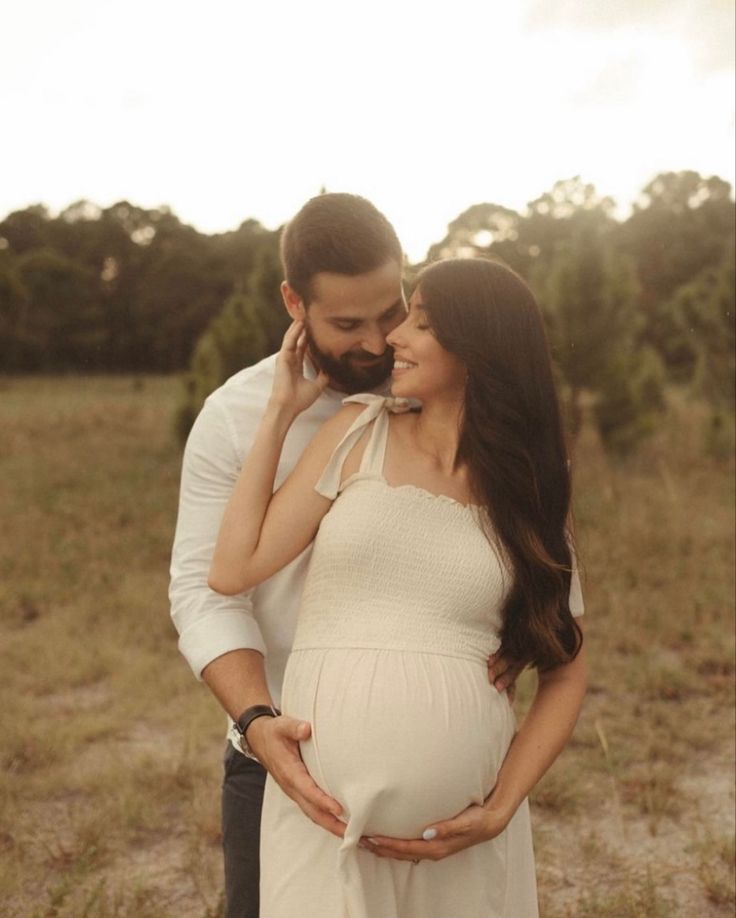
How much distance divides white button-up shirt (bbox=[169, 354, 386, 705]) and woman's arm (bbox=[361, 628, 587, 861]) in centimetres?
54

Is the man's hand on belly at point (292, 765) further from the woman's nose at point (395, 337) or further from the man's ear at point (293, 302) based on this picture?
the man's ear at point (293, 302)

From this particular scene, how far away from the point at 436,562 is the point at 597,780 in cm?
314

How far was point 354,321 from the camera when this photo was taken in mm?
2172

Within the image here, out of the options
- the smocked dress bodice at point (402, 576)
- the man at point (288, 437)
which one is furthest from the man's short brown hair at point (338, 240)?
the smocked dress bodice at point (402, 576)

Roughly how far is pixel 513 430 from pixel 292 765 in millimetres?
747

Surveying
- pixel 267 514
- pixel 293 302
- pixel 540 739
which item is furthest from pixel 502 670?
pixel 293 302

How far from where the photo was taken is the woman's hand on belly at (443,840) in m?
1.75

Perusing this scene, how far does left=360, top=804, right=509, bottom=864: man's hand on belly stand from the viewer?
1752mm

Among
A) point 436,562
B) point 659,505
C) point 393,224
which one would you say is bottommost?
point 659,505

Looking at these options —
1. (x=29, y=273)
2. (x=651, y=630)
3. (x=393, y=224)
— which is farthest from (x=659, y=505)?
(x=29, y=273)

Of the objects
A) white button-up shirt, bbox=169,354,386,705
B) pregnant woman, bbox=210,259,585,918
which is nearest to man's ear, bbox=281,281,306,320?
white button-up shirt, bbox=169,354,386,705

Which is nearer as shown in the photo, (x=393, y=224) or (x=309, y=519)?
(x=309, y=519)

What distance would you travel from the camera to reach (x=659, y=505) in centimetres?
1001

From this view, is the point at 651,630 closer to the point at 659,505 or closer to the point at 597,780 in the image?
the point at 597,780
